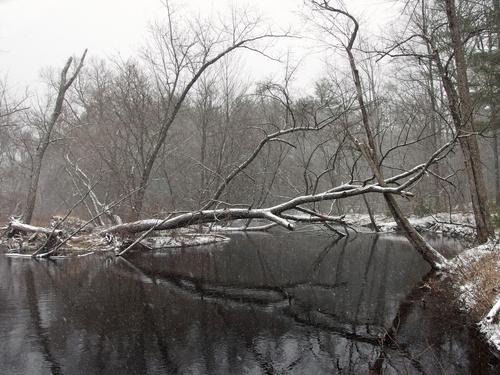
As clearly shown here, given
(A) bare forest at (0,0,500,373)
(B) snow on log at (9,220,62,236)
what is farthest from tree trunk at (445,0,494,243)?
(B) snow on log at (9,220,62,236)

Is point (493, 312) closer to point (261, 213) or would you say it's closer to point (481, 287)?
point (481, 287)

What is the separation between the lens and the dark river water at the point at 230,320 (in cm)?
586

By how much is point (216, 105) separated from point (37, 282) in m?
17.9

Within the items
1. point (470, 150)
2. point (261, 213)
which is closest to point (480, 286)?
point (470, 150)

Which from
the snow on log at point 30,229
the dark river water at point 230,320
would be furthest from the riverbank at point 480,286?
the snow on log at point 30,229

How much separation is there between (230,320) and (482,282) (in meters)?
4.47

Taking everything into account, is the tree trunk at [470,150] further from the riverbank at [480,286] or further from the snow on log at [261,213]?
the snow on log at [261,213]

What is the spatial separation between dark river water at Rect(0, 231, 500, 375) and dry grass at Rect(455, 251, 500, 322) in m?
0.40

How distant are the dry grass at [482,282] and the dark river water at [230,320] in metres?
0.40

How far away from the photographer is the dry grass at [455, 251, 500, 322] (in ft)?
22.6

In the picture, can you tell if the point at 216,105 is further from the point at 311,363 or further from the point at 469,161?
the point at 311,363

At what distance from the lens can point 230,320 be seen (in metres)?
7.86

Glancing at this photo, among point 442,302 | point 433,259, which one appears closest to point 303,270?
point 433,259

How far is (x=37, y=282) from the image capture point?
10.9m
